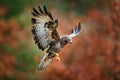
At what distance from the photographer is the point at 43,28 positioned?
7074mm

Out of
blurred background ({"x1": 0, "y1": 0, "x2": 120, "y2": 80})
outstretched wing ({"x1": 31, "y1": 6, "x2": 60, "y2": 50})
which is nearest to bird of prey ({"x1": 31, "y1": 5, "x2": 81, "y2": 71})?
outstretched wing ({"x1": 31, "y1": 6, "x2": 60, "y2": 50})

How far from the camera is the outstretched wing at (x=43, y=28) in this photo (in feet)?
22.9

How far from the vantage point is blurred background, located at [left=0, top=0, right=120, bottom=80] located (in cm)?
1374

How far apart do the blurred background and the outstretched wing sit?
5.86 m

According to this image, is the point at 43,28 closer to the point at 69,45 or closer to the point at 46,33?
the point at 46,33

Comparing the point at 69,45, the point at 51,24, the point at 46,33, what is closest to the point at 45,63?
the point at 46,33

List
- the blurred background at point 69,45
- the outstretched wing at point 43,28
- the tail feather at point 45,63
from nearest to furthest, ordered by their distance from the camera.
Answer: the outstretched wing at point 43,28 < the tail feather at point 45,63 < the blurred background at point 69,45

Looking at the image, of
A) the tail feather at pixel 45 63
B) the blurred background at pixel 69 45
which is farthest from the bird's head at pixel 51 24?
the blurred background at pixel 69 45

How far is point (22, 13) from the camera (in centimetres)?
2034

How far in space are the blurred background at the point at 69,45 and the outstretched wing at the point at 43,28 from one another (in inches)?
231

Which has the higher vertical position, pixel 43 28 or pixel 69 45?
pixel 43 28

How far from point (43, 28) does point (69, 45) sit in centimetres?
1051

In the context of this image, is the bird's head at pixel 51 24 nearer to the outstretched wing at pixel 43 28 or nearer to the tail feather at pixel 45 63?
the outstretched wing at pixel 43 28

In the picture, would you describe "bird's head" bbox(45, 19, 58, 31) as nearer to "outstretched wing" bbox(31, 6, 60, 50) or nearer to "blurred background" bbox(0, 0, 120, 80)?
"outstretched wing" bbox(31, 6, 60, 50)
